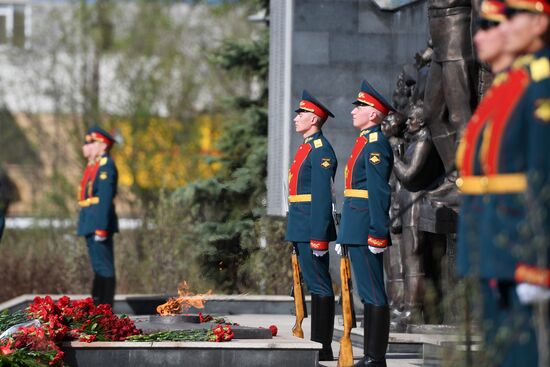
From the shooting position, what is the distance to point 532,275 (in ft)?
19.1

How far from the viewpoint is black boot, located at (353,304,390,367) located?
33.1 feet

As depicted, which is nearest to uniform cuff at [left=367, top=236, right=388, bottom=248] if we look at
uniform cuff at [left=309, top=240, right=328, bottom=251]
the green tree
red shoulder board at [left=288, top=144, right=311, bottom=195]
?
uniform cuff at [left=309, top=240, right=328, bottom=251]

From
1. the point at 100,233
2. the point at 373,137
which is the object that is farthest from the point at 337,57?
the point at 373,137

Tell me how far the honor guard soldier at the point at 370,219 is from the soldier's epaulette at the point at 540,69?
4.01 metres

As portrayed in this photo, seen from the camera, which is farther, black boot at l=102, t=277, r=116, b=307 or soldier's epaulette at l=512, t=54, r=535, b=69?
black boot at l=102, t=277, r=116, b=307

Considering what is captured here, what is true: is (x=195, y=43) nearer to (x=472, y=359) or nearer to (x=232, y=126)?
(x=232, y=126)

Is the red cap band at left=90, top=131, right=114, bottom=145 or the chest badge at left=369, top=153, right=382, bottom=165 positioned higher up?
the red cap band at left=90, top=131, right=114, bottom=145

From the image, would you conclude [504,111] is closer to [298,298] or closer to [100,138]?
[298,298]

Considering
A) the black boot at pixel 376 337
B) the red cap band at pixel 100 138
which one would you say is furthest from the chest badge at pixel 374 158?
the red cap band at pixel 100 138

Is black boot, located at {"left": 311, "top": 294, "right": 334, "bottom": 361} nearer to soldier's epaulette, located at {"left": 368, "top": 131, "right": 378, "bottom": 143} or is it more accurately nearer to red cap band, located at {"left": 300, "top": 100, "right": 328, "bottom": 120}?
red cap band, located at {"left": 300, "top": 100, "right": 328, "bottom": 120}

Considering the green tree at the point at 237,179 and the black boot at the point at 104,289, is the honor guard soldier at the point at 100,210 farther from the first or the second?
the green tree at the point at 237,179

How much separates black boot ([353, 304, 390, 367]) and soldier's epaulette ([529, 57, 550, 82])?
4312mm

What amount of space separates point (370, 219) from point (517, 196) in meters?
4.13

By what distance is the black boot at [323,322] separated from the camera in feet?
37.5
